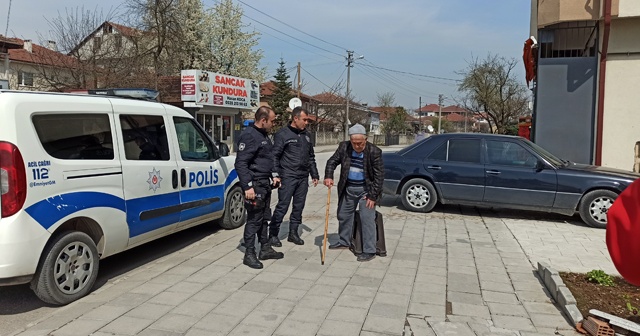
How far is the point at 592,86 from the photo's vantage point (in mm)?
12586

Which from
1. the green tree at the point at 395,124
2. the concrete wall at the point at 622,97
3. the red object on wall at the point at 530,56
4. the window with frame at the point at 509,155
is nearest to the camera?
the window with frame at the point at 509,155

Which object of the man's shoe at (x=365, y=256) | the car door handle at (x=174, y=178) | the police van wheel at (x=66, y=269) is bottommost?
the man's shoe at (x=365, y=256)

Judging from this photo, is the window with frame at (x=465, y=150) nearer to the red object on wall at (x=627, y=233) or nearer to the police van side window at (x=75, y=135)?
the red object on wall at (x=627, y=233)

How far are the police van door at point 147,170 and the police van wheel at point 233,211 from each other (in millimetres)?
1423

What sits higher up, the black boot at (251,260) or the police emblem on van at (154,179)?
the police emblem on van at (154,179)

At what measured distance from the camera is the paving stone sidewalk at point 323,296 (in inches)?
149

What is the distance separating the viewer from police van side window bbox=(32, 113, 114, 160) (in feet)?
13.3

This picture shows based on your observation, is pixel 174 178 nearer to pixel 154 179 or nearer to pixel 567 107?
pixel 154 179

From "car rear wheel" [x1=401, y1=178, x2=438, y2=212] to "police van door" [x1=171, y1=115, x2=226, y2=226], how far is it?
12.7 feet

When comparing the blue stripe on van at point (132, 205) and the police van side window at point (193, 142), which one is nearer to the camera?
the blue stripe on van at point (132, 205)

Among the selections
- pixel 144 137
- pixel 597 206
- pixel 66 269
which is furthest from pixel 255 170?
pixel 597 206

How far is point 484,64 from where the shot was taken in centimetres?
3375

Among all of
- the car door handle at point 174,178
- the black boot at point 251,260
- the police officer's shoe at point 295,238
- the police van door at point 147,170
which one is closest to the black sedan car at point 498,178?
the police officer's shoe at point 295,238

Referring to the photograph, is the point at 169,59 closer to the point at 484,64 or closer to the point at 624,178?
the point at 484,64
